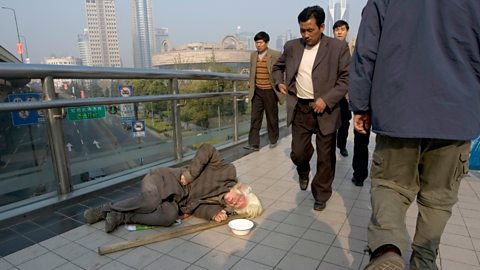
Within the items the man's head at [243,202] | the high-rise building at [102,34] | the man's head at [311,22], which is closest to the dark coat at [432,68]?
the man's head at [311,22]

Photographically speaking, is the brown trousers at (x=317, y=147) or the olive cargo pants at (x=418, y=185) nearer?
the olive cargo pants at (x=418, y=185)

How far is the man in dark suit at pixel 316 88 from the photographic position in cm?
258

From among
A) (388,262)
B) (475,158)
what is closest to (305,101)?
(388,262)

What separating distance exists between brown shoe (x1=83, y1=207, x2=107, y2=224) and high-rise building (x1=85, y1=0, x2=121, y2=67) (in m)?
72.1

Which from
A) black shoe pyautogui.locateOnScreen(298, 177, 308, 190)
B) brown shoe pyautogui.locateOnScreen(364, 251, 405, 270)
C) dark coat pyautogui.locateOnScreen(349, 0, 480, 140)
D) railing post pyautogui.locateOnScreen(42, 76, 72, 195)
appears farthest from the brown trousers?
railing post pyautogui.locateOnScreen(42, 76, 72, 195)

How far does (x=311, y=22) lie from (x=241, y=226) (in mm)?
1714

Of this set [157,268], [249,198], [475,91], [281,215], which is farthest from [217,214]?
[475,91]

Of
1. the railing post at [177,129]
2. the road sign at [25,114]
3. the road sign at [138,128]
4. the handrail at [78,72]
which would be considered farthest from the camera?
the railing post at [177,129]

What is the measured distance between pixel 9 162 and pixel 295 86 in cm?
255

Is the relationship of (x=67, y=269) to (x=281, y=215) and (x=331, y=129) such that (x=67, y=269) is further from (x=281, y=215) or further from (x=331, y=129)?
(x=331, y=129)

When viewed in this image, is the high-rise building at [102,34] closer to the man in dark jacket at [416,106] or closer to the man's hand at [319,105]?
the man's hand at [319,105]

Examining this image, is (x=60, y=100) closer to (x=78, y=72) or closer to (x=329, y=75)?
(x=78, y=72)

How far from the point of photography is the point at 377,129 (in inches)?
58.2

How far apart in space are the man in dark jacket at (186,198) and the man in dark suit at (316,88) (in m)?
0.67
